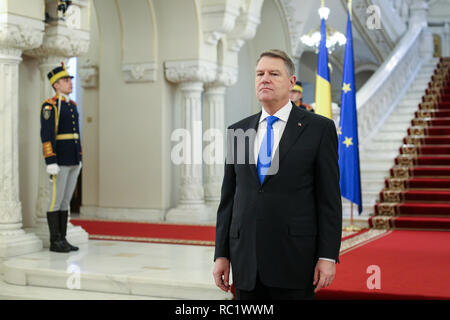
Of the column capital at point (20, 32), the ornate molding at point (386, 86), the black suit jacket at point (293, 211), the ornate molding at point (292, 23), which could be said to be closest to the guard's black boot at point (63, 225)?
the column capital at point (20, 32)

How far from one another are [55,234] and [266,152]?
405 cm

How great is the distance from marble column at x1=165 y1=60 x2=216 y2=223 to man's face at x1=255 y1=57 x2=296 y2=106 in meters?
6.59

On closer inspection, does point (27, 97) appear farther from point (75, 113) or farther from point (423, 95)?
point (423, 95)

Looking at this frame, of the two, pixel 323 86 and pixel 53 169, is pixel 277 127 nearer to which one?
pixel 53 169

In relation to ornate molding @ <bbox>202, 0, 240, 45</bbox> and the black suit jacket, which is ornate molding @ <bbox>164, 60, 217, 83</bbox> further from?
the black suit jacket

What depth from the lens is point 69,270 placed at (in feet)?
16.5

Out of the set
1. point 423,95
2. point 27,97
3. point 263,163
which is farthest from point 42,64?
point 423,95

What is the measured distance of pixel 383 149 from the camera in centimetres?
979

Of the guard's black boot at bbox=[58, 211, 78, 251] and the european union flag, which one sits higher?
Result: the european union flag

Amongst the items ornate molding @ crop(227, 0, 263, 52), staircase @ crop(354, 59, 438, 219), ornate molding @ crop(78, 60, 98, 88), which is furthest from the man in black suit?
ornate molding @ crop(78, 60, 98, 88)

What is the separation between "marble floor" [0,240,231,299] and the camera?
4.63 metres

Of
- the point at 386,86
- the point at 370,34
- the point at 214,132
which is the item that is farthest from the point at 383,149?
the point at 370,34
